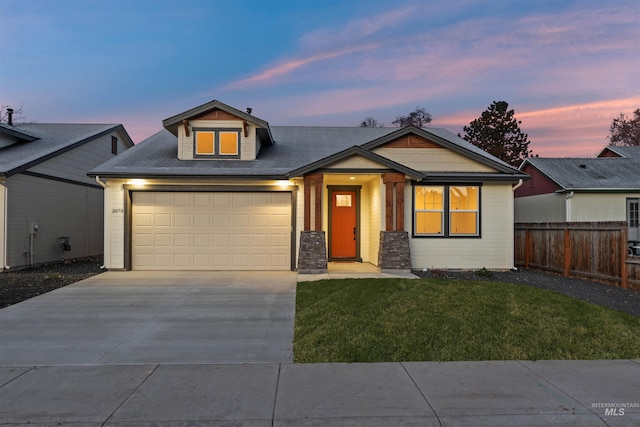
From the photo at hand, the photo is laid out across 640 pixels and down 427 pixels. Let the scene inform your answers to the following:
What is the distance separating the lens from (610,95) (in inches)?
745

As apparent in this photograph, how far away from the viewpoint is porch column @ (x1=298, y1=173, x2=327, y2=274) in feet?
37.1

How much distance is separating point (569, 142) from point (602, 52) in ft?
67.4

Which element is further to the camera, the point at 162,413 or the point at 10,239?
the point at 10,239

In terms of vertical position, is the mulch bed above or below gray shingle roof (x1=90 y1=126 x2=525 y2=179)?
below

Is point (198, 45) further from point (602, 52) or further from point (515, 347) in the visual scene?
point (515, 347)

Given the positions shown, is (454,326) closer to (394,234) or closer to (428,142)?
(394,234)

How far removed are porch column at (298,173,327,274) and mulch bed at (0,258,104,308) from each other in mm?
6387

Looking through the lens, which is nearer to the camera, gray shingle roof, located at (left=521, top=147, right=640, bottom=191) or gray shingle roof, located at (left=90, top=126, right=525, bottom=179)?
gray shingle roof, located at (left=90, top=126, right=525, bottom=179)

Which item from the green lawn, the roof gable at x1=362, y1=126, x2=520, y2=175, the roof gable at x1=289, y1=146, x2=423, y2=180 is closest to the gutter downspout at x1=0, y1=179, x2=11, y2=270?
the roof gable at x1=289, y1=146, x2=423, y2=180

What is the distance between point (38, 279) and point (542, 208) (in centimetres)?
2084

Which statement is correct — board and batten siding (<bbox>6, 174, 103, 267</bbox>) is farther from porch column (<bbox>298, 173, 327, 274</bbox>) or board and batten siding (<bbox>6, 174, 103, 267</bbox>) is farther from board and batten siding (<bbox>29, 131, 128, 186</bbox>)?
porch column (<bbox>298, 173, 327, 274</bbox>)

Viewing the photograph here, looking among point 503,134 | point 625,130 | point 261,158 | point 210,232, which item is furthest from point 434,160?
point 625,130

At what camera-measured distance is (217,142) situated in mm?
13352

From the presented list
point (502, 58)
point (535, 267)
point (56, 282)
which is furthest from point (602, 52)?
point (56, 282)
